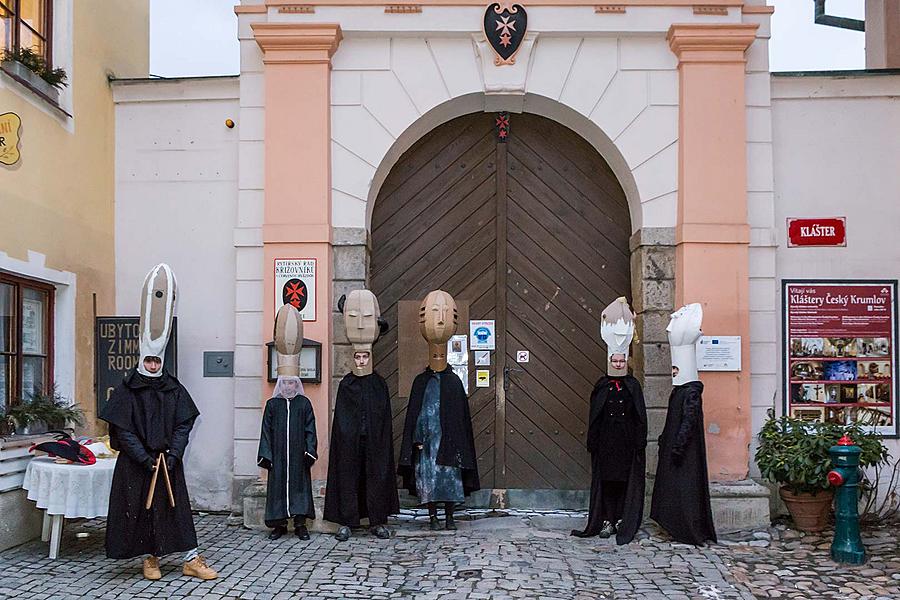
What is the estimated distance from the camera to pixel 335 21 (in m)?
8.19

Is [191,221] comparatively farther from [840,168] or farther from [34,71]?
[840,168]

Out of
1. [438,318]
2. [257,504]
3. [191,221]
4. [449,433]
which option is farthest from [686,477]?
[191,221]

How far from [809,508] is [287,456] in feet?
13.0

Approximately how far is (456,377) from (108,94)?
3.94m

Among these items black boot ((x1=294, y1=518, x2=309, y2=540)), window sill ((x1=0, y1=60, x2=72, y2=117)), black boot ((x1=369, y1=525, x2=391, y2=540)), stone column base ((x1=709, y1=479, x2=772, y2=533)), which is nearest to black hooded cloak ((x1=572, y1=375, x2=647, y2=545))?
stone column base ((x1=709, y1=479, x2=772, y2=533))

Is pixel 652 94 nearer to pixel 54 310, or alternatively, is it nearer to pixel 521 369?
pixel 521 369

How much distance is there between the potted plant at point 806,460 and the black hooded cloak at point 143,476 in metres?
4.26

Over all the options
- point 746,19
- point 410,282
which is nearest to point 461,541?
point 410,282

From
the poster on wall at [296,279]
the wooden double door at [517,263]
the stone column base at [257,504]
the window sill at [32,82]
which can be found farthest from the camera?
the wooden double door at [517,263]

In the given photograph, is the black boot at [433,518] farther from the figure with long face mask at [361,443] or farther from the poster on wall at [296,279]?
the poster on wall at [296,279]

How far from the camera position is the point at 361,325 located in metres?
7.67

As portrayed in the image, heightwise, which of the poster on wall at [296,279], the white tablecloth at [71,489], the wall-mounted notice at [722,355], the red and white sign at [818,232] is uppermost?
the red and white sign at [818,232]

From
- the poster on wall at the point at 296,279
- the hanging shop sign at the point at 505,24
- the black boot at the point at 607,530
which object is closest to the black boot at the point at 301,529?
the poster on wall at the point at 296,279

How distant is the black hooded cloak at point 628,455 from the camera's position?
743cm
